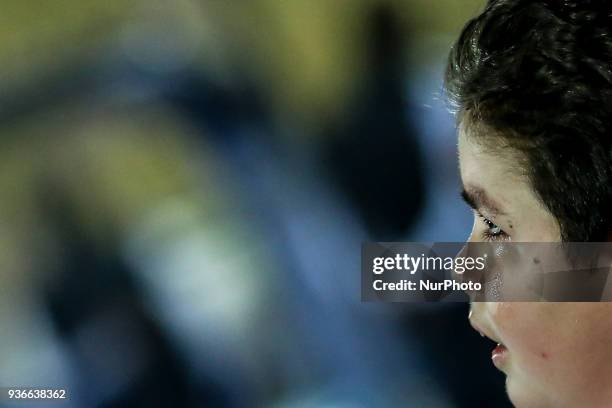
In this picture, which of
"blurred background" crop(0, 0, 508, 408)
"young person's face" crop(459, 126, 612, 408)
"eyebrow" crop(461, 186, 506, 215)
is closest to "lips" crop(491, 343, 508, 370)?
"young person's face" crop(459, 126, 612, 408)

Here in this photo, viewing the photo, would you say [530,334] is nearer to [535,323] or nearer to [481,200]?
[535,323]

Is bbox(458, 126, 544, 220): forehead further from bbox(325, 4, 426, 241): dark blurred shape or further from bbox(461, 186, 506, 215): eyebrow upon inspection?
bbox(325, 4, 426, 241): dark blurred shape

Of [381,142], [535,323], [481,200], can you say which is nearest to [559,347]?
[535,323]

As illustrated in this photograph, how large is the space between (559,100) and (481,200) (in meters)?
0.11

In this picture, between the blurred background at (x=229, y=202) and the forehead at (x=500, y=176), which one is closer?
the forehead at (x=500, y=176)

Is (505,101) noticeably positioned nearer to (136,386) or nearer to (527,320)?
(527,320)

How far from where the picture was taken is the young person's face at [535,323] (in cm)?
62

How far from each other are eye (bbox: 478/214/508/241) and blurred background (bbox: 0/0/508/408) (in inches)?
10.9

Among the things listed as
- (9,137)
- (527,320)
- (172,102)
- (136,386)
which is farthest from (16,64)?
(527,320)

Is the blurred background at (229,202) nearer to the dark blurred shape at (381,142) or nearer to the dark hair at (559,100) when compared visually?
the dark blurred shape at (381,142)

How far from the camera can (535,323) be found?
0.67 metres

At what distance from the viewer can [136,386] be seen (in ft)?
3.27

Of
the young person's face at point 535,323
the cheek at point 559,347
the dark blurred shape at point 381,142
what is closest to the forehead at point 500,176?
the young person's face at point 535,323

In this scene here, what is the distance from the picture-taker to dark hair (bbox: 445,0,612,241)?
1.90 feet
